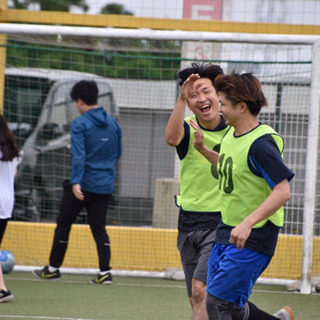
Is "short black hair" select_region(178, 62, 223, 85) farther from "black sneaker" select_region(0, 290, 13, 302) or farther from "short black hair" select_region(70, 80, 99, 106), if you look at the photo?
"short black hair" select_region(70, 80, 99, 106)

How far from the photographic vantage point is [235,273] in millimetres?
3863

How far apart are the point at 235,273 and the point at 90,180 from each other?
4.08m

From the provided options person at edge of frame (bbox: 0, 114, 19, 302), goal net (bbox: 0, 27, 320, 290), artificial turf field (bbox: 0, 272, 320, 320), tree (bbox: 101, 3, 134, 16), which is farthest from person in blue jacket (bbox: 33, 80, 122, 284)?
tree (bbox: 101, 3, 134, 16)

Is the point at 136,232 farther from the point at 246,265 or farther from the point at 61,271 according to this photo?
the point at 246,265

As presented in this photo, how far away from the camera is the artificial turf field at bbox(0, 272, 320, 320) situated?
20.2ft

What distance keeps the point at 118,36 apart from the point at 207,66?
345 centimetres

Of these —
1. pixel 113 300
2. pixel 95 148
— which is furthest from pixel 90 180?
→ pixel 113 300

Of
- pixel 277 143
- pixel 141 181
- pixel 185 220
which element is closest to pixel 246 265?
pixel 277 143

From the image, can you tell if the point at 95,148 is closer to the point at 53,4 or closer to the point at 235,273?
the point at 235,273

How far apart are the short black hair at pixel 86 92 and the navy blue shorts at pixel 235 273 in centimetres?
425

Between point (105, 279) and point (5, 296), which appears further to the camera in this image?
point (105, 279)

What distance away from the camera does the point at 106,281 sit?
7852 mm

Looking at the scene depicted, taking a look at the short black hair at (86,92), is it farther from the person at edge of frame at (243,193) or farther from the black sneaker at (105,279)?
the person at edge of frame at (243,193)

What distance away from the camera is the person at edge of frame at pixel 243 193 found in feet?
12.4
